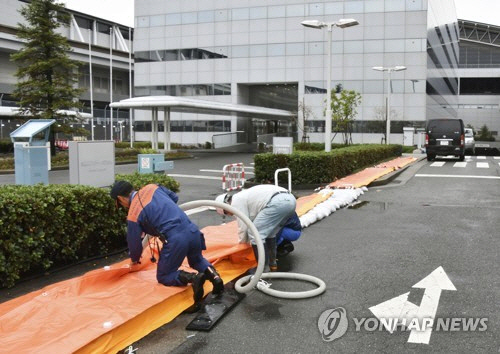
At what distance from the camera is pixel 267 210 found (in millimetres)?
5812

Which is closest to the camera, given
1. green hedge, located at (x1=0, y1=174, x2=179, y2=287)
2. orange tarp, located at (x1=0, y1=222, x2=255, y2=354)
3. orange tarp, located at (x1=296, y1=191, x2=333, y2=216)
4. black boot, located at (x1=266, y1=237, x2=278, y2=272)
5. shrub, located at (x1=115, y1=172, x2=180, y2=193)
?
orange tarp, located at (x1=0, y1=222, x2=255, y2=354)

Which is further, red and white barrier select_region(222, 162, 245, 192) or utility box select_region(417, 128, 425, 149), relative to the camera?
utility box select_region(417, 128, 425, 149)

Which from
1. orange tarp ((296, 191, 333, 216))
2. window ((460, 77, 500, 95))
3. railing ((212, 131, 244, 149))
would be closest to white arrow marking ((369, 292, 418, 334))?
orange tarp ((296, 191, 333, 216))

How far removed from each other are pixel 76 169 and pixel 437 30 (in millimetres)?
51013

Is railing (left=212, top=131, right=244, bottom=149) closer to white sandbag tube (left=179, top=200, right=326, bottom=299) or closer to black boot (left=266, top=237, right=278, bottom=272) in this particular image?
black boot (left=266, top=237, right=278, bottom=272)

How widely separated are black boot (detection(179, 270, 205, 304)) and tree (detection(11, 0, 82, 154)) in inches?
946

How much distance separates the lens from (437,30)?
52.4 meters

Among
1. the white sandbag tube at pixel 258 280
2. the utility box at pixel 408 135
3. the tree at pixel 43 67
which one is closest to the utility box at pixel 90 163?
the white sandbag tube at pixel 258 280

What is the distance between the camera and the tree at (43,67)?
26.2 m

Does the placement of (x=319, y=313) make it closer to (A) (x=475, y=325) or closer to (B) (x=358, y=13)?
(A) (x=475, y=325)

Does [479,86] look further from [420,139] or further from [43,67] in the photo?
[43,67]

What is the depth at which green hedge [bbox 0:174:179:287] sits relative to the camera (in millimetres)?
5273

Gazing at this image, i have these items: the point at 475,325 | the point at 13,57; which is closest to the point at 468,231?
the point at 475,325

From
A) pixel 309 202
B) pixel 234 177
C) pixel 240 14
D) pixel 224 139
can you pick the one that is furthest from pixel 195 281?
pixel 240 14
